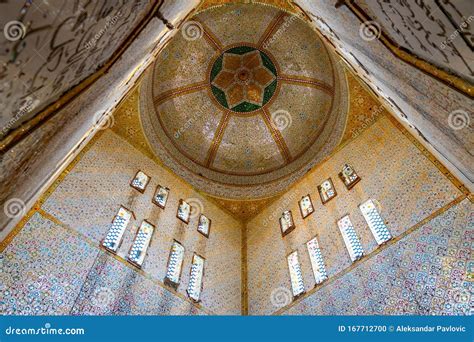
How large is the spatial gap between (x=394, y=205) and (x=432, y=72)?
12.4 feet

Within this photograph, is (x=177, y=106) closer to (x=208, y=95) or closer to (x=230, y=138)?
(x=208, y=95)

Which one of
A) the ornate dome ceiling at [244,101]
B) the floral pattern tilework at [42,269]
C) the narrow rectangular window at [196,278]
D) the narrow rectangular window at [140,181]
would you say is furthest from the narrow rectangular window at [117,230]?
the ornate dome ceiling at [244,101]

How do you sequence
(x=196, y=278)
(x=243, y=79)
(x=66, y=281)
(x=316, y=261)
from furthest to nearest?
(x=243, y=79) < (x=196, y=278) < (x=316, y=261) < (x=66, y=281)

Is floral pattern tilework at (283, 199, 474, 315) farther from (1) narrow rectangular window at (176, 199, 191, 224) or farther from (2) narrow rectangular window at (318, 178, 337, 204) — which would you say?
(1) narrow rectangular window at (176, 199, 191, 224)

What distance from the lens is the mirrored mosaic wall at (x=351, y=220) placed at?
224 inches

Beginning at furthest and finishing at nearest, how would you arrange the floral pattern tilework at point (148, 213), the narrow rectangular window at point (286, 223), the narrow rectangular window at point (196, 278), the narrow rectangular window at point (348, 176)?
the narrow rectangular window at point (286, 223) → the narrow rectangular window at point (348, 176) → the narrow rectangular window at point (196, 278) → the floral pattern tilework at point (148, 213)

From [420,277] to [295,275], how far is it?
8.65 ft

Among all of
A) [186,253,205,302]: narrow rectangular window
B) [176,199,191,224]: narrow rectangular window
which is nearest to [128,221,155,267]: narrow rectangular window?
[176,199,191,224]: narrow rectangular window

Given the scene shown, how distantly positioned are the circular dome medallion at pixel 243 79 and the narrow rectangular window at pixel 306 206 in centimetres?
394

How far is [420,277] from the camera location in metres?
4.95

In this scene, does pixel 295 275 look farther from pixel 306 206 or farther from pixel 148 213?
pixel 148 213

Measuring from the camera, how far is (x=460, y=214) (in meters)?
5.10

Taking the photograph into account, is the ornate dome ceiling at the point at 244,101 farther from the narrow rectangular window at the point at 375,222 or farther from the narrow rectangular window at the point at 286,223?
the narrow rectangular window at the point at 375,222

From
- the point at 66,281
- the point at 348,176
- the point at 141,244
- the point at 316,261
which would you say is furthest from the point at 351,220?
the point at 66,281
